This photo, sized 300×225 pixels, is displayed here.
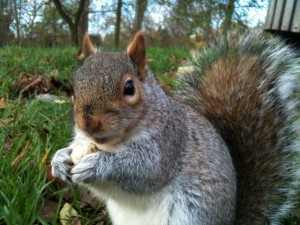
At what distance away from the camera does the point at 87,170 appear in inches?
41.2

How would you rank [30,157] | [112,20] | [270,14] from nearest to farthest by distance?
[30,157] → [270,14] → [112,20]

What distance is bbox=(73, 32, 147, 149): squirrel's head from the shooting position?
0.93 meters

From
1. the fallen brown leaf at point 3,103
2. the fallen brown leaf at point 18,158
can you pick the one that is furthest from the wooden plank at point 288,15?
the fallen brown leaf at point 18,158

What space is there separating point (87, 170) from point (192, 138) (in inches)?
12.8

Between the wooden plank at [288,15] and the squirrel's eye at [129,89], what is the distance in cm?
231

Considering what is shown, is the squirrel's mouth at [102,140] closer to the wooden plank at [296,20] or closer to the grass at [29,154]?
the grass at [29,154]

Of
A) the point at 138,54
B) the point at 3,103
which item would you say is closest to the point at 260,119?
the point at 138,54

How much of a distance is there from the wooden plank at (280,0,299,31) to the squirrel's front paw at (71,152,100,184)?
2368mm

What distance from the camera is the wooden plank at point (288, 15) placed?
2.99 meters

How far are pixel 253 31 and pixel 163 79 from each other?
1214mm

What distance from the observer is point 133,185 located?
3.54 ft

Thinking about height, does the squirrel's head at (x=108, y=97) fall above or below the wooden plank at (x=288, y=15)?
below

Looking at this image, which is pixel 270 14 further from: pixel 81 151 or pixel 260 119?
pixel 81 151

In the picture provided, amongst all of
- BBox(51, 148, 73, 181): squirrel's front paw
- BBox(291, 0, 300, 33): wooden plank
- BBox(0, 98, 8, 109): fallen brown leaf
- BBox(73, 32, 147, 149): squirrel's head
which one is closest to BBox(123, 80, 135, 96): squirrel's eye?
BBox(73, 32, 147, 149): squirrel's head
